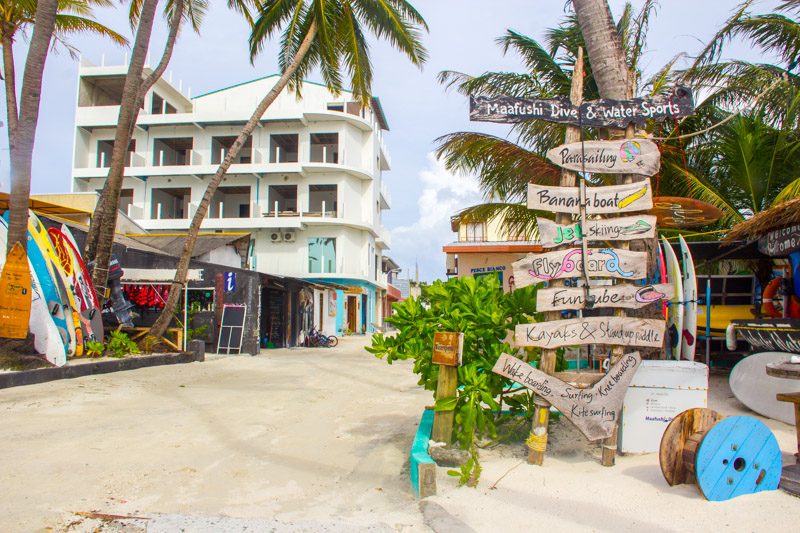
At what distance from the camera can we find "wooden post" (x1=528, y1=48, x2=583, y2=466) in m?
4.04

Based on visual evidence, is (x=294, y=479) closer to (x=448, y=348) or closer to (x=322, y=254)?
(x=448, y=348)

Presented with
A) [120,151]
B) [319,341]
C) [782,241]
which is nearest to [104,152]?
[319,341]

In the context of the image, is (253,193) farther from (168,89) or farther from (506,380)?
(506,380)

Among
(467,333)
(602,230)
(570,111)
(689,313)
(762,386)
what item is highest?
(570,111)

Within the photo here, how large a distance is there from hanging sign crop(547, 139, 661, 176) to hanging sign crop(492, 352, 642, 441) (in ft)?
5.12

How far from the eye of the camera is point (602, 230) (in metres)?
4.22

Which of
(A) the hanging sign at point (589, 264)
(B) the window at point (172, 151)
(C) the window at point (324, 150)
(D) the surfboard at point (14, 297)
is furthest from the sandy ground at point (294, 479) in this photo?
(B) the window at point (172, 151)

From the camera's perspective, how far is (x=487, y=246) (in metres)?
15.7

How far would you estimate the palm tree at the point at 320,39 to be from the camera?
1289 cm

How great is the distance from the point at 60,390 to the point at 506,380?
6.86 m

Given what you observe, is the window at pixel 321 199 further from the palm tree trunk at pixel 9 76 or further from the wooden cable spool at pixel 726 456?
the wooden cable spool at pixel 726 456

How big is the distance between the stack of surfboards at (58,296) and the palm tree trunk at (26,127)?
0.68m

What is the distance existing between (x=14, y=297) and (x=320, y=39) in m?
9.59

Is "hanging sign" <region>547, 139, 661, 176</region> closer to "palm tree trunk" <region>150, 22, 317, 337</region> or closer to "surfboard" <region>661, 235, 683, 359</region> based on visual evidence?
"surfboard" <region>661, 235, 683, 359</region>
